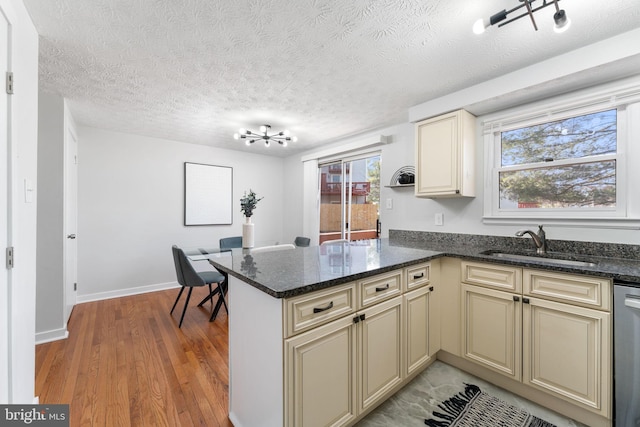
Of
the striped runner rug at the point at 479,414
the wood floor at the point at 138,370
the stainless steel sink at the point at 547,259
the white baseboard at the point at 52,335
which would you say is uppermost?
the stainless steel sink at the point at 547,259

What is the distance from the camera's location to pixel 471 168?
2471 millimetres

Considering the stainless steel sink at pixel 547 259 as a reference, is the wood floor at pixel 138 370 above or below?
below

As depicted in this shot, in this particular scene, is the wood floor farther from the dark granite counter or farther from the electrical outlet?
the electrical outlet

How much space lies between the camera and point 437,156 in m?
2.51

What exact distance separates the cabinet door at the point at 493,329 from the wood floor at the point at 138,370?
174 cm

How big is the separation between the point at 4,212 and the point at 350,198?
3537 mm

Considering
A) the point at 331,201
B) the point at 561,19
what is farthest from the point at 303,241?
the point at 561,19

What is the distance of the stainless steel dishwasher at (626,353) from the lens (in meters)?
1.36

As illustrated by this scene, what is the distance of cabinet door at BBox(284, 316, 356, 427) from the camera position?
115 centimetres

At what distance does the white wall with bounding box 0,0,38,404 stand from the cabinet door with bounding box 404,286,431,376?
2.08 m

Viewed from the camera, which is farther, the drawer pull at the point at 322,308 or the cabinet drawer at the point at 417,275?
the cabinet drawer at the point at 417,275

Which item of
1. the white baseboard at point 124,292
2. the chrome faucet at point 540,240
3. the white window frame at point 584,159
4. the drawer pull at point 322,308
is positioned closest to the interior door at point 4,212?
the drawer pull at point 322,308

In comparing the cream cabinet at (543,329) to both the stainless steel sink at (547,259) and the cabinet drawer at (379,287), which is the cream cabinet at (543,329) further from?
the cabinet drawer at (379,287)

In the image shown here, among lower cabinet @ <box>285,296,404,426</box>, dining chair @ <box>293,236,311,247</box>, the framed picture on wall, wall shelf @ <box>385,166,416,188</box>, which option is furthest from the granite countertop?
the framed picture on wall
